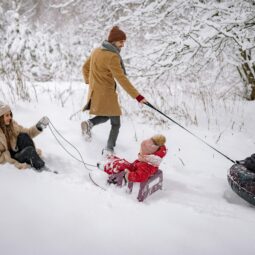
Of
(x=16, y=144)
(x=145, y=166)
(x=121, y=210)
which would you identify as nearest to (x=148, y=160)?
(x=145, y=166)

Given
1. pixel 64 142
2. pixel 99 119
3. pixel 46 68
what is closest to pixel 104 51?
pixel 99 119

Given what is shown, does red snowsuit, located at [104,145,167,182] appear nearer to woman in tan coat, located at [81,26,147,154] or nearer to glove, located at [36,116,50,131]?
woman in tan coat, located at [81,26,147,154]

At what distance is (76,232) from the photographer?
2508 mm

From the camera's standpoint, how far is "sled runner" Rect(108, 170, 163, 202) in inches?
128

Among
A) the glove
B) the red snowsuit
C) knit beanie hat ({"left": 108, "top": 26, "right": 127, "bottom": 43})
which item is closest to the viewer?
the red snowsuit

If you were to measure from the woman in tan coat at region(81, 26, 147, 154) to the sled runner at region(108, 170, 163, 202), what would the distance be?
2.52ft

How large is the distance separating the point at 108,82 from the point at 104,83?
56 millimetres

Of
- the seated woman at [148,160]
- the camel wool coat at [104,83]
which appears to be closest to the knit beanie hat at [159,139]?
the seated woman at [148,160]

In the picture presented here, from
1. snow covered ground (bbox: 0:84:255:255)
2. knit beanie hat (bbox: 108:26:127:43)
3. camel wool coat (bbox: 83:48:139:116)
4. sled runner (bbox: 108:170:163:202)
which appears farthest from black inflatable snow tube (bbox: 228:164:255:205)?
knit beanie hat (bbox: 108:26:127:43)

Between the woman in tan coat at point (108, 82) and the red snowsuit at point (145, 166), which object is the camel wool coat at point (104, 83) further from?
the red snowsuit at point (145, 166)

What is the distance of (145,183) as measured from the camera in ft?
10.6

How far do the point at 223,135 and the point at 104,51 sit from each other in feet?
7.87

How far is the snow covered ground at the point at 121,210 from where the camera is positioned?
2412 mm

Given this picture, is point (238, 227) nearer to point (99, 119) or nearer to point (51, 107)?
point (99, 119)
